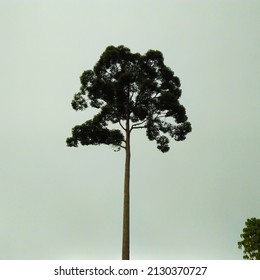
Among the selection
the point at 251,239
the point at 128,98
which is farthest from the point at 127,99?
the point at 251,239

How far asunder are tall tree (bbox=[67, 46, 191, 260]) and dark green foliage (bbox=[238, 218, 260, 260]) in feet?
64.3

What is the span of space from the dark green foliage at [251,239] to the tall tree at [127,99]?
19600 mm

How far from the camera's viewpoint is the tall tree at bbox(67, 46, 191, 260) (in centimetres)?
1555

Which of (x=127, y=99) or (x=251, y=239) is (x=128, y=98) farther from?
(x=251, y=239)

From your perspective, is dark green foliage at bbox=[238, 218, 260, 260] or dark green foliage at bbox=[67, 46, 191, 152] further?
dark green foliage at bbox=[238, 218, 260, 260]

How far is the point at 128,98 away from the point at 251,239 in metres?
22.3

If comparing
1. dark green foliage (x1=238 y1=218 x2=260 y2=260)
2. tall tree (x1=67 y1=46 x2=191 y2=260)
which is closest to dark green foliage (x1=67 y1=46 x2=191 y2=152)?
tall tree (x1=67 y1=46 x2=191 y2=260)

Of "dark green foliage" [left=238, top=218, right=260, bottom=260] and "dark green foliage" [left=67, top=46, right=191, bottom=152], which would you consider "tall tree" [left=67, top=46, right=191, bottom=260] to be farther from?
"dark green foliage" [left=238, top=218, right=260, bottom=260]

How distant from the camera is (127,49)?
643 inches

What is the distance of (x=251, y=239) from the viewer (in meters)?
30.3

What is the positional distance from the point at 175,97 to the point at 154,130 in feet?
6.64
